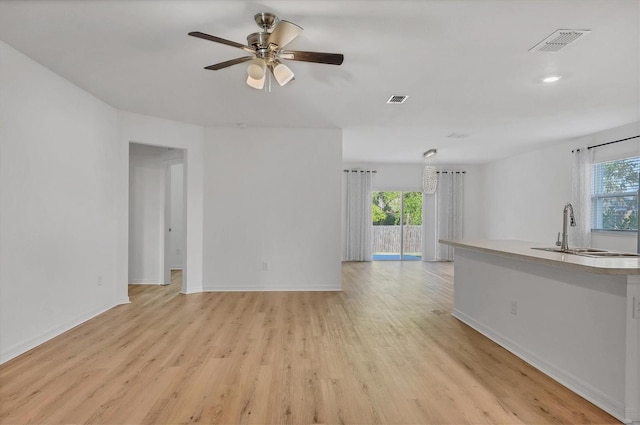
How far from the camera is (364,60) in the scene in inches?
124

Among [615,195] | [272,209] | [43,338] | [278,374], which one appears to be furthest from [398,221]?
[43,338]

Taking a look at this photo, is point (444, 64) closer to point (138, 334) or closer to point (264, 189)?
point (264, 189)

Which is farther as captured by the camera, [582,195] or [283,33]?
[582,195]

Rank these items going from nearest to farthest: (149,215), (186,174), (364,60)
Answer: (364,60), (186,174), (149,215)

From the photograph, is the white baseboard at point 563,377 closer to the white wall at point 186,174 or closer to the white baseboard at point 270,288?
the white baseboard at point 270,288

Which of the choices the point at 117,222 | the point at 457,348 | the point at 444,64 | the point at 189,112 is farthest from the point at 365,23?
the point at 117,222

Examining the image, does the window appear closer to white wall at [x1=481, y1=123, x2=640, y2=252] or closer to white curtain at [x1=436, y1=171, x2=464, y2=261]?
white wall at [x1=481, y1=123, x2=640, y2=252]

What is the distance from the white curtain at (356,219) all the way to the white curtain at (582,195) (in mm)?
4397

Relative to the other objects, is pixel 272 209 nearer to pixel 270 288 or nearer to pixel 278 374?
pixel 270 288

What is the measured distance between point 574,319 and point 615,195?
4440 millimetres

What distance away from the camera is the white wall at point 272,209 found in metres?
5.54

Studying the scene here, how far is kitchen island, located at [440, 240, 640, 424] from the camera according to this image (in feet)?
6.77

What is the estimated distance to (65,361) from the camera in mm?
2867

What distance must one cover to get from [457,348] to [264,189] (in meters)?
3.56
